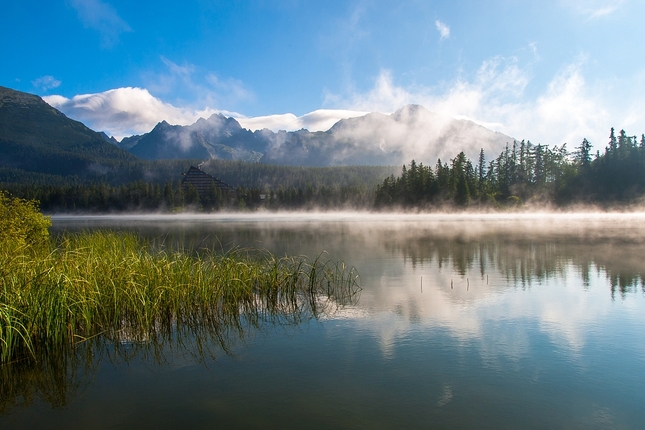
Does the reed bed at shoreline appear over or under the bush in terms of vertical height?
under

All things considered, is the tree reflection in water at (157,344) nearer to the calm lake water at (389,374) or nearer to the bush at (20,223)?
the calm lake water at (389,374)

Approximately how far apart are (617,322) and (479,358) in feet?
18.5

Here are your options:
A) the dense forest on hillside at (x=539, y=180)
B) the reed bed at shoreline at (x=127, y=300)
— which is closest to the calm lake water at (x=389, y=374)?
the reed bed at shoreline at (x=127, y=300)

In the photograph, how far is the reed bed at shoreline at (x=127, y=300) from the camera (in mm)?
9359

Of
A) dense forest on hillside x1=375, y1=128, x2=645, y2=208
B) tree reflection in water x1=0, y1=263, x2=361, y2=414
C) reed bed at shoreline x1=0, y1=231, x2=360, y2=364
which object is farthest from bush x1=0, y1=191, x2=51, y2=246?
dense forest on hillside x1=375, y1=128, x2=645, y2=208

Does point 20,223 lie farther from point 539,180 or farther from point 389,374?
point 539,180

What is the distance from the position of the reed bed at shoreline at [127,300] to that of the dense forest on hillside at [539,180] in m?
83.0

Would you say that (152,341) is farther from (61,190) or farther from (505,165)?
(61,190)

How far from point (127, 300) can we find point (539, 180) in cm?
10034

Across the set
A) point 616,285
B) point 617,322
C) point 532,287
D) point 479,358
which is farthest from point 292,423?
point 616,285

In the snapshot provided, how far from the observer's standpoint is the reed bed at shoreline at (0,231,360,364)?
30.7ft

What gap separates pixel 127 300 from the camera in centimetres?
1133

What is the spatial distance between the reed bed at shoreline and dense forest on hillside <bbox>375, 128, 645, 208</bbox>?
272 ft

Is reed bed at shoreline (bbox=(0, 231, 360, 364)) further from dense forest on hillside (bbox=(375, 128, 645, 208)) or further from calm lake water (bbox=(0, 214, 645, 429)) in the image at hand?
dense forest on hillside (bbox=(375, 128, 645, 208))
